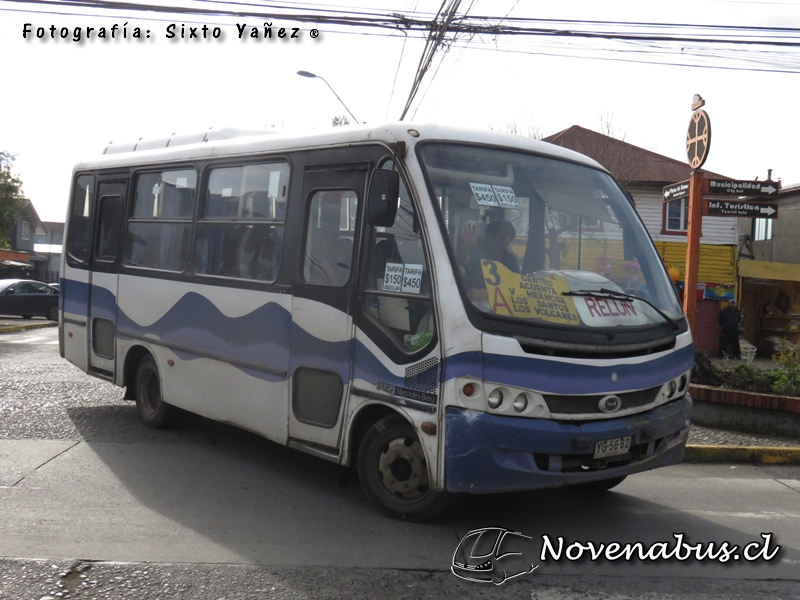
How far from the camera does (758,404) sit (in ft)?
29.6

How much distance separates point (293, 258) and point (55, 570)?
2819 millimetres

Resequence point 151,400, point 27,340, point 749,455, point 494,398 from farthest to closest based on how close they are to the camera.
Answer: point 27,340 → point 151,400 → point 749,455 → point 494,398

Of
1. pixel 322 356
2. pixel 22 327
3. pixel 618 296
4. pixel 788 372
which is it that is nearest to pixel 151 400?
pixel 322 356

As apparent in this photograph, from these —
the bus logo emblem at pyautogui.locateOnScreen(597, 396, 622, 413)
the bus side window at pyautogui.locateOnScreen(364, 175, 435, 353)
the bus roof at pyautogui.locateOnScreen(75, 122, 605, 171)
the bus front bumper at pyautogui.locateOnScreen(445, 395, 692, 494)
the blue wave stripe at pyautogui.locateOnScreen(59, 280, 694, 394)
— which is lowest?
the bus front bumper at pyautogui.locateOnScreen(445, 395, 692, 494)

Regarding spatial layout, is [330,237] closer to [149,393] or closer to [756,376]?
[149,393]

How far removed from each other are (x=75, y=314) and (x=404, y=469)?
5.79m

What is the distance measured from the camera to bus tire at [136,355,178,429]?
8.35 meters

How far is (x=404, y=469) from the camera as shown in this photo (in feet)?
18.2

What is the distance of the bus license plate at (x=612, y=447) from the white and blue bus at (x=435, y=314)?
0.04ft

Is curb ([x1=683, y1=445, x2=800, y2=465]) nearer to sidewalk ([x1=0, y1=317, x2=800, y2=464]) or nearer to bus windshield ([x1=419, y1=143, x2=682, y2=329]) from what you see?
sidewalk ([x1=0, y1=317, x2=800, y2=464])

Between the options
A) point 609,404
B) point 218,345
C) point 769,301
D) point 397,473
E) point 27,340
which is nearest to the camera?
point 609,404

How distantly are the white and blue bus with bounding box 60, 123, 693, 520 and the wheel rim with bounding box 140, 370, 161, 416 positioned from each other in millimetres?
1184

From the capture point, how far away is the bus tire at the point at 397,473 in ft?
17.8

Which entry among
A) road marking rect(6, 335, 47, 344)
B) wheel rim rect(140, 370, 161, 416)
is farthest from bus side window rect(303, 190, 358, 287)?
road marking rect(6, 335, 47, 344)
